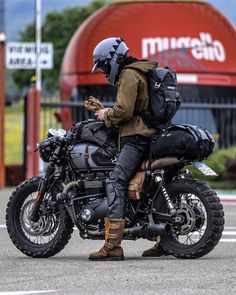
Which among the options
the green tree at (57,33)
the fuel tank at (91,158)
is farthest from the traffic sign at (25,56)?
the green tree at (57,33)

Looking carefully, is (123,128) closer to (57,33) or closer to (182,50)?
(182,50)

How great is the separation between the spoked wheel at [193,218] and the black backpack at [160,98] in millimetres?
563

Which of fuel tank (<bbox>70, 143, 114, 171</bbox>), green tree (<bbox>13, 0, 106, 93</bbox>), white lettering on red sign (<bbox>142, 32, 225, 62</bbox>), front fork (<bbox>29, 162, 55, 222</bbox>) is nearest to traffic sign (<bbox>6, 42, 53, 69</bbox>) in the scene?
white lettering on red sign (<bbox>142, 32, 225, 62</bbox>)

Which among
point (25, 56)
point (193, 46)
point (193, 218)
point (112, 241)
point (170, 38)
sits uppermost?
point (170, 38)

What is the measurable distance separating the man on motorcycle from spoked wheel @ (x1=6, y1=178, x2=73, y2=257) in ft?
1.57

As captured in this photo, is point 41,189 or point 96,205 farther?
point 41,189

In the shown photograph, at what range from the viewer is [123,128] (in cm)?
936

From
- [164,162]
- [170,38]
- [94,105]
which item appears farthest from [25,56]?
[164,162]

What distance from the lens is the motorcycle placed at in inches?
362

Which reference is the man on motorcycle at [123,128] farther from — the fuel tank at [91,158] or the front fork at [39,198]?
the front fork at [39,198]

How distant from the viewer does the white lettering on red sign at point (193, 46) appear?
2288cm

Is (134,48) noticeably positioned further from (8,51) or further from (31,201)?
(31,201)

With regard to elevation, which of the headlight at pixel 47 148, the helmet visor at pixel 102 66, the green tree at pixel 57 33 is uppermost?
the green tree at pixel 57 33

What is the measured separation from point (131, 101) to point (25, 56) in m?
15.4
